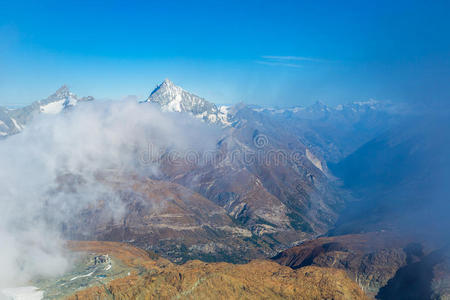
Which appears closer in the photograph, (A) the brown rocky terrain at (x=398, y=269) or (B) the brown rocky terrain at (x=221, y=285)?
(B) the brown rocky terrain at (x=221, y=285)

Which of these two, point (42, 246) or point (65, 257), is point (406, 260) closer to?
point (65, 257)

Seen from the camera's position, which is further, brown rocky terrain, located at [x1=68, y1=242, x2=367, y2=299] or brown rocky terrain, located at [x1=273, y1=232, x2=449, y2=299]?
brown rocky terrain, located at [x1=273, y1=232, x2=449, y2=299]

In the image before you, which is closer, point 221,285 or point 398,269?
point 221,285

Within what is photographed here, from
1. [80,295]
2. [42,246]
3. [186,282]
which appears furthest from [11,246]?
[186,282]

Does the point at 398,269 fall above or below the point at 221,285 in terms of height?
below

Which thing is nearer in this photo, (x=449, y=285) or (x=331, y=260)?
(x=449, y=285)

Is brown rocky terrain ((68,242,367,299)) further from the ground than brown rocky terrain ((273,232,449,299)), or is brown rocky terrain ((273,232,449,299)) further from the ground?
brown rocky terrain ((68,242,367,299))

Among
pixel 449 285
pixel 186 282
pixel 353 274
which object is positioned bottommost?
pixel 353 274

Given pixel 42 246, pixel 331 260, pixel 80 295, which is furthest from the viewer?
pixel 331 260
